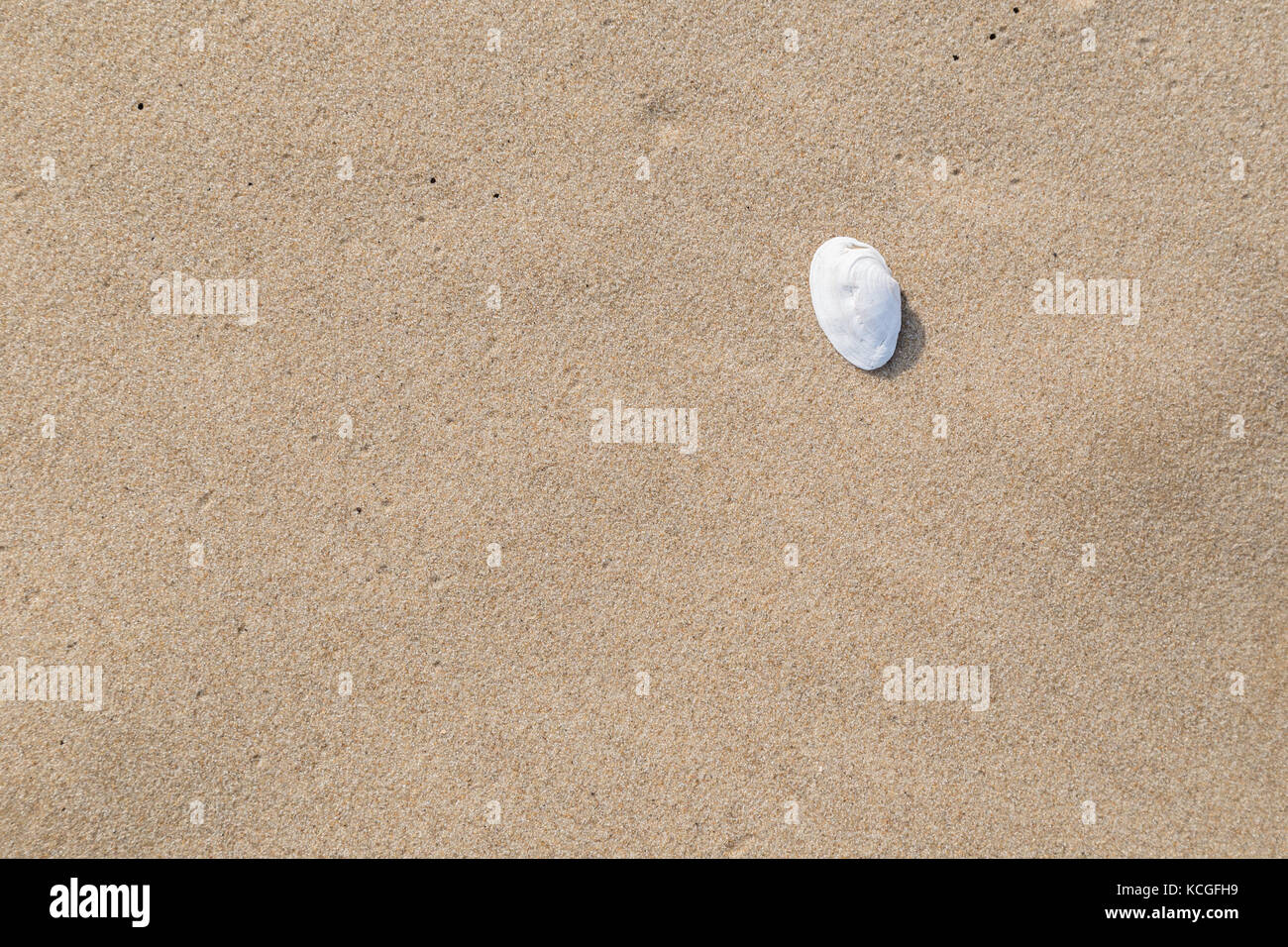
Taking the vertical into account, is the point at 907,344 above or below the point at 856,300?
below

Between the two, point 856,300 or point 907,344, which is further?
point 907,344

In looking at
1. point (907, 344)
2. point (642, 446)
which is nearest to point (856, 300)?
point (907, 344)

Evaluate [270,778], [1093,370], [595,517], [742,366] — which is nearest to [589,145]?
[742,366]

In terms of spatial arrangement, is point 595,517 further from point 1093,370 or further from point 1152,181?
point 1152,181

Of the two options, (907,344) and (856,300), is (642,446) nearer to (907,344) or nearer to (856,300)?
(856,300)

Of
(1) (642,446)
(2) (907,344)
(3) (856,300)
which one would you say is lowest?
(1) (642,446)

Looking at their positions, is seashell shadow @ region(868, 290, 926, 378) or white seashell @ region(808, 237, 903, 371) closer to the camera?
white seashell @ region(808, 237, 903, 371)
